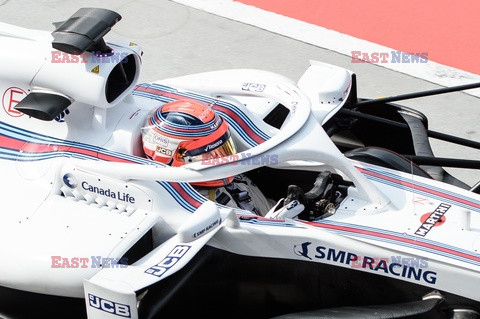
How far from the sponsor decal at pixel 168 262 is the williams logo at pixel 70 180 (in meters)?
0.83

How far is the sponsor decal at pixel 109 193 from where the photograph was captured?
5.31 m

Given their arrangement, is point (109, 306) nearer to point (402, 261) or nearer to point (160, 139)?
point (160, 139)

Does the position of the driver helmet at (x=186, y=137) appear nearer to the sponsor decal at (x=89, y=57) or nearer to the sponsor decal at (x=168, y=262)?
the sponsor decal at (x=89, y=57)

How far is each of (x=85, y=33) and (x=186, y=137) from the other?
851mm

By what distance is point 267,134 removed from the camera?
603 cm

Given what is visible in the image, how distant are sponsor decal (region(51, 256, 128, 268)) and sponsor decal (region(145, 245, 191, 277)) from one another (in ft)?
0.78

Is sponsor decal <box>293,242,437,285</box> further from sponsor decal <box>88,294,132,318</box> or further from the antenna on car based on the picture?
the antenna on car

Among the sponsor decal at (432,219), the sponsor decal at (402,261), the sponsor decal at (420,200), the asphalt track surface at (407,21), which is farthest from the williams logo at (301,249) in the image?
the asphalt track surface at (407,21)

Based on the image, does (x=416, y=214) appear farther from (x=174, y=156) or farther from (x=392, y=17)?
(x=392, y=17)

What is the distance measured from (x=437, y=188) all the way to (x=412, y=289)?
0.74 metres

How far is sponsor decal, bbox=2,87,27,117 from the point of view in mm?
5680

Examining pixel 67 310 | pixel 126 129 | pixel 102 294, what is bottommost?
pixel 67 310

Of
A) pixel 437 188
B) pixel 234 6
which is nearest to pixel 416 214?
pixel 437 188

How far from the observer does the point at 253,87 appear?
6020 millimetres
